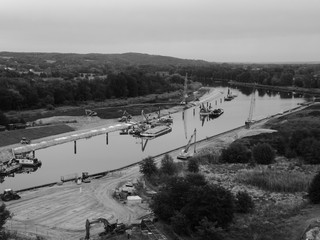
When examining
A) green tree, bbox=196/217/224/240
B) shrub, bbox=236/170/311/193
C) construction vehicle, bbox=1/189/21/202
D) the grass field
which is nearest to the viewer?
green tree, bbox=196/217/224/240

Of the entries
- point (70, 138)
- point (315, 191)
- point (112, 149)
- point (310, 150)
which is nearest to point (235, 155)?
point (310, 150)

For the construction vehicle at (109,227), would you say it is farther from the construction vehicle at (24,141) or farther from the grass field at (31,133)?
the grass field at (31,133)

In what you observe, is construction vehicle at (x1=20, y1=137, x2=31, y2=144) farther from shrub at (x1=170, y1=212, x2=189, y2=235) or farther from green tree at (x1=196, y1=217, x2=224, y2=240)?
green tree at (x1=196, y1=217, x2=224, y2=240)

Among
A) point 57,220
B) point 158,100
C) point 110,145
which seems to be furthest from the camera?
point 158,100

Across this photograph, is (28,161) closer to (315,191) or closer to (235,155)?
(235,155)

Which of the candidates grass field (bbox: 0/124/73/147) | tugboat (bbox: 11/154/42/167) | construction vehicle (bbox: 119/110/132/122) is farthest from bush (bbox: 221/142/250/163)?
construction vehicle (bbox: 119/110/132/122)

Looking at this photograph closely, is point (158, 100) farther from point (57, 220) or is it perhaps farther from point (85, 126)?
point (57, 220)

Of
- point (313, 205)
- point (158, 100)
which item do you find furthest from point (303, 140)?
point (158, 100)
